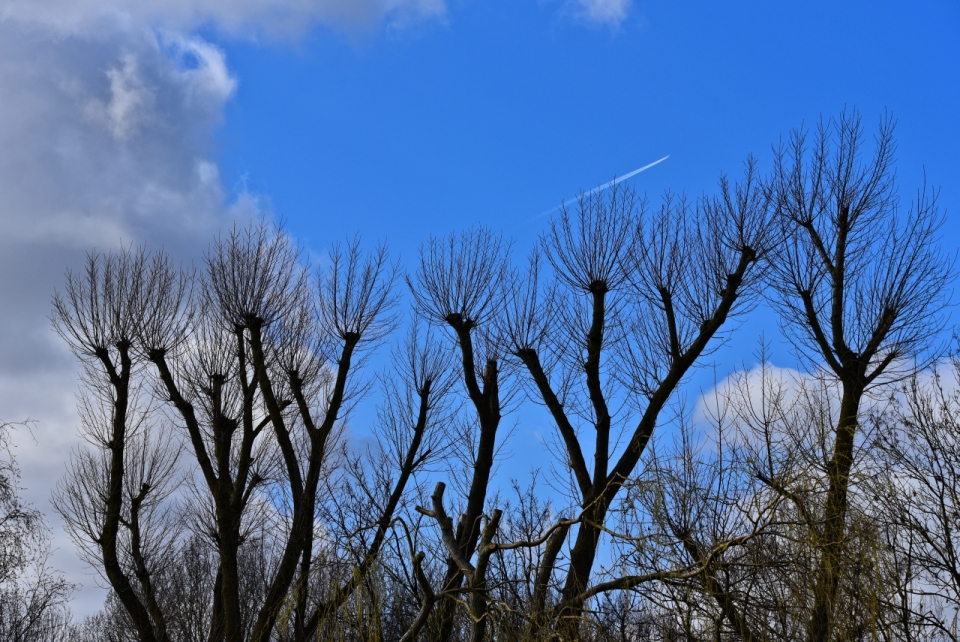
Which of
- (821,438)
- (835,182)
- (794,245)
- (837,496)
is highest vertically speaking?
(835,182)

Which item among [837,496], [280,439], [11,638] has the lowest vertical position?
[11,638]

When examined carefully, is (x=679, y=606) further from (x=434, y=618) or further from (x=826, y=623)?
(x=434, y=618)

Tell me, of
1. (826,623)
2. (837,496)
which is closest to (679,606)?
(826,623)

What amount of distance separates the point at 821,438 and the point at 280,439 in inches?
312

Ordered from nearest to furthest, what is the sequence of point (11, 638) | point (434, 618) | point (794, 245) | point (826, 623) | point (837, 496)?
1. point (826, 623)
2. point (837, 496)
3. point (434, 618)
4. point (794, 245)
5. point (11, 638)

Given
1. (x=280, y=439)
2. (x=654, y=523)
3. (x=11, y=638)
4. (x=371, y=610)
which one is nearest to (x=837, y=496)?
(x=654, y=523)

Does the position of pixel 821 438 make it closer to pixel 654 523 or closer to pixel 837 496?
pixel 837 496

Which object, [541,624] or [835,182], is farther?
[835,182]

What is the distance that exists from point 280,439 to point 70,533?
13.3 ft

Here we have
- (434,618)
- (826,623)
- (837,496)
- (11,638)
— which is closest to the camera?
(826,623)

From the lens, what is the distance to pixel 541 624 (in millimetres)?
5105

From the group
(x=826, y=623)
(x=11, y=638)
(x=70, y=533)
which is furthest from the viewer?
(x=11, y=638)

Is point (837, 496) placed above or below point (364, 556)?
above

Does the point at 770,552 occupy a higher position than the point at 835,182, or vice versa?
the point at 835,182
